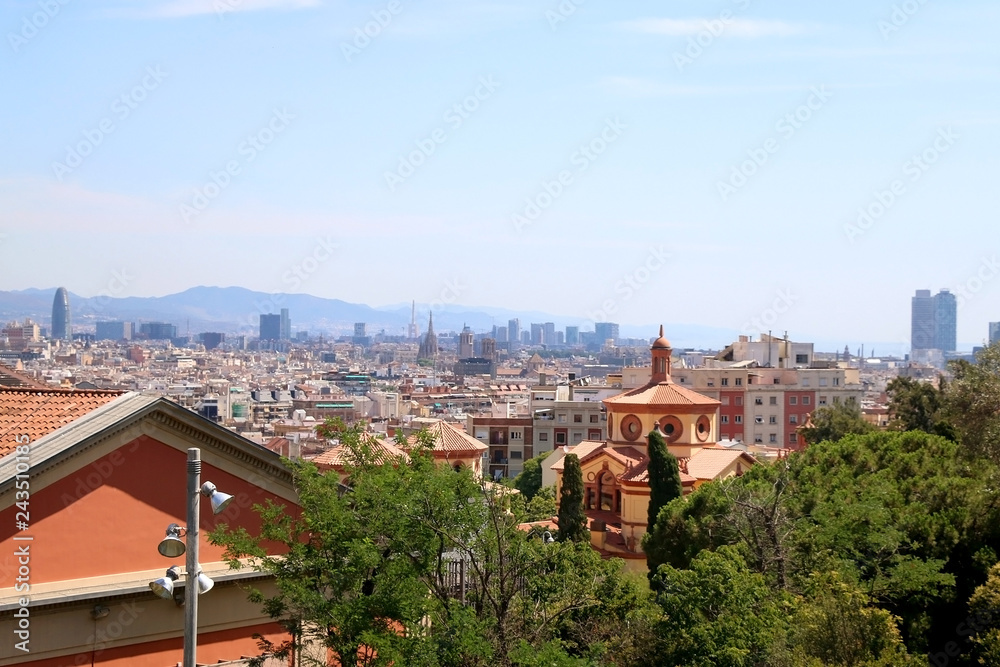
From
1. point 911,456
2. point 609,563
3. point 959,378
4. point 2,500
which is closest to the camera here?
point 2,500

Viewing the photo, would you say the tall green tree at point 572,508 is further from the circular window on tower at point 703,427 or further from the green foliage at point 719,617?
the green foliage at point 719,617

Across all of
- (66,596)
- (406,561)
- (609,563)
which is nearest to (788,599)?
(609,563)

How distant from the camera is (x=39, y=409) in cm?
1277

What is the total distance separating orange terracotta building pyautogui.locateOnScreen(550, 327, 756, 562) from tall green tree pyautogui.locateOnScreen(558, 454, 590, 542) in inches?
135

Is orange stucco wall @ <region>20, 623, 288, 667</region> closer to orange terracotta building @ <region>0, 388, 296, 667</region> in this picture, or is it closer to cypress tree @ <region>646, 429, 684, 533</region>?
orange terracotta building @ <region>0, 388, 296, 667</region>

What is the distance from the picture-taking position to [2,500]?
1140 cm

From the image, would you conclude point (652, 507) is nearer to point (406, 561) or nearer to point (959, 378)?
point (959, 378)

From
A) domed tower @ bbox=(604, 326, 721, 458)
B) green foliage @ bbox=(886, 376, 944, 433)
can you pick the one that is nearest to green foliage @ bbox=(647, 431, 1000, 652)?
domed tower @ bbox=(604, 326, 721, 458)

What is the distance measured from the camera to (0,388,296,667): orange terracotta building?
11516mm

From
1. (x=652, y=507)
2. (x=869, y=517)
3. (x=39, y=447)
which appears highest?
(x=39, y=447)

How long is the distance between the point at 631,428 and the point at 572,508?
8005 mm

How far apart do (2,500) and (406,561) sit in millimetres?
3986

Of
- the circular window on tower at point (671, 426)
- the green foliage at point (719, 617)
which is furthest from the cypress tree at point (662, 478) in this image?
the green foliage at point (719, 617)

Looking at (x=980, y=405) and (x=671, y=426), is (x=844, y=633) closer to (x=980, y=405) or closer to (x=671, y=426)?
(x=980, y=405)
